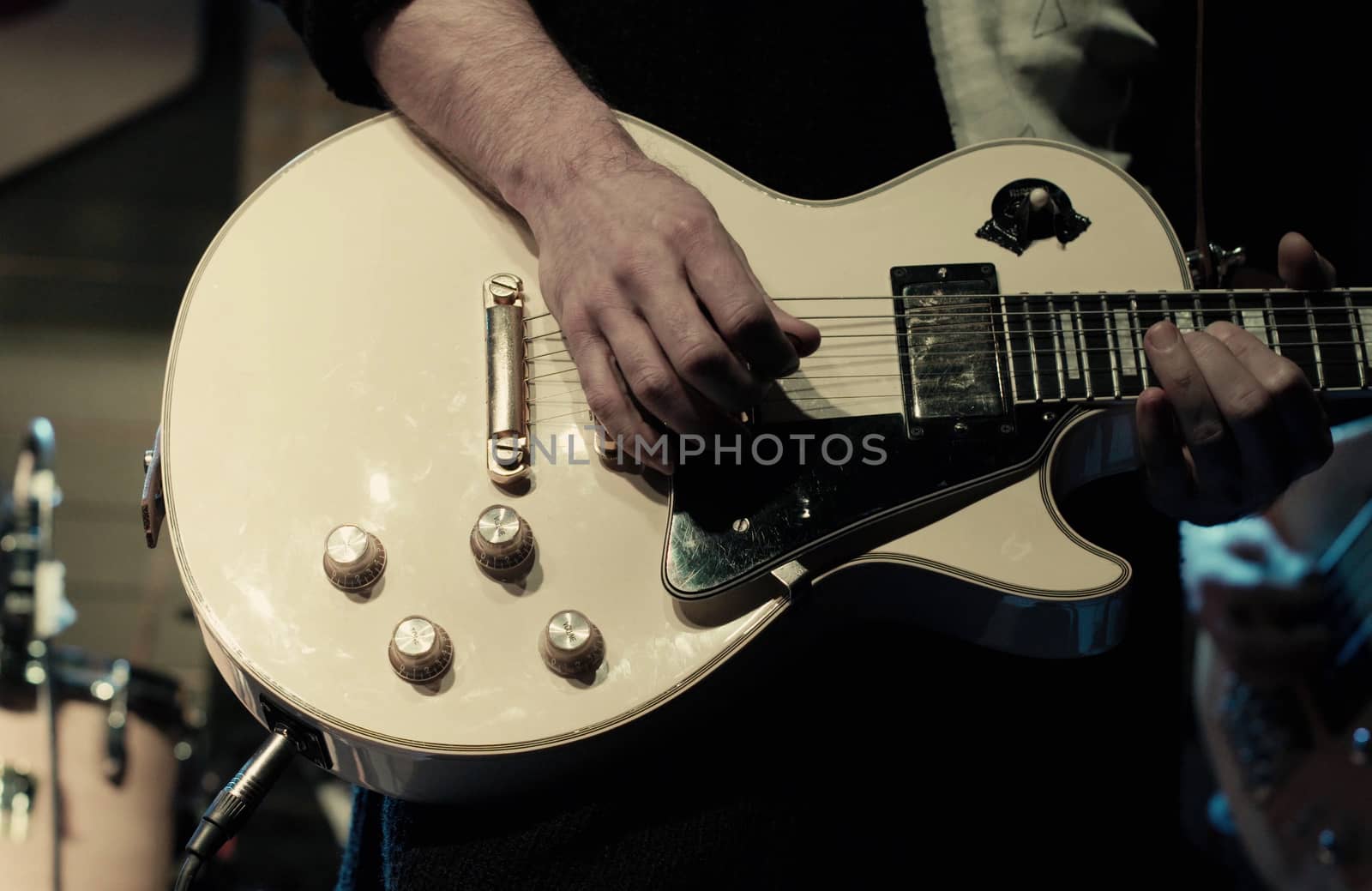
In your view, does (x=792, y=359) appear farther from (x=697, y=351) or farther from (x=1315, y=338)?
(x=1315, y=338)

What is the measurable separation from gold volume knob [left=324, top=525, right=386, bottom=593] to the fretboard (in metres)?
0.56

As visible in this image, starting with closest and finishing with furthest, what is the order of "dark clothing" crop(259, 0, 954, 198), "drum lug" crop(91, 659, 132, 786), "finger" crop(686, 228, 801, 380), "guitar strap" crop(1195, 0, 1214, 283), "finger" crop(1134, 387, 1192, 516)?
1. "finger" crop(686, 228, 801, 380)
2. "finger" crop(1134, 387, 1192, 516)
3. "guitar strap" crop(1195, 0, 1214, 283)
4. "dark clothing" crop(259, 0, 954, 198)
5. "drum lug" crop(91, 659, 132, 786)

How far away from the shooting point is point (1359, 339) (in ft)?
3.00

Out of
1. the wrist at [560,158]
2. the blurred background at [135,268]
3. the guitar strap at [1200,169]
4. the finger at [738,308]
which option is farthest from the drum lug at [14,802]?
the guitar strap at [1200,169]

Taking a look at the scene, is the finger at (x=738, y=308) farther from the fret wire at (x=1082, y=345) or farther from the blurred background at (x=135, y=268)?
the blurred background at (x=135, y=268)

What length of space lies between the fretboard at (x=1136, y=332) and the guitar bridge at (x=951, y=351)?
0.02 meters

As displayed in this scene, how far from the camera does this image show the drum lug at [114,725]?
4.64ft

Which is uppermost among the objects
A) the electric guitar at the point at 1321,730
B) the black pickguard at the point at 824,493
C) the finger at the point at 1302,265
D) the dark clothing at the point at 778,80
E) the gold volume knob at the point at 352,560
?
the dark clothing at the point at 778,80

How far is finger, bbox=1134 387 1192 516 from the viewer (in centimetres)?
86

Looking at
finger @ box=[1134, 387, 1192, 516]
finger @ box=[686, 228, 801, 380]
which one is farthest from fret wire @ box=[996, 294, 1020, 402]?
finger @ box=[686, 228, 801, 380]

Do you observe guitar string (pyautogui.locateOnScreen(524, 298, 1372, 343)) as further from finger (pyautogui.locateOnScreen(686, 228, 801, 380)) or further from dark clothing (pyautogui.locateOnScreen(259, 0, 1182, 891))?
dark clothing (pyautogui.locateOnScreen(259, 0, 1182, 891))

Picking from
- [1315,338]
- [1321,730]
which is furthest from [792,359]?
[1321,730]

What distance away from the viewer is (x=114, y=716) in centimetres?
142

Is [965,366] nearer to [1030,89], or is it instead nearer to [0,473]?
[1030,89]
